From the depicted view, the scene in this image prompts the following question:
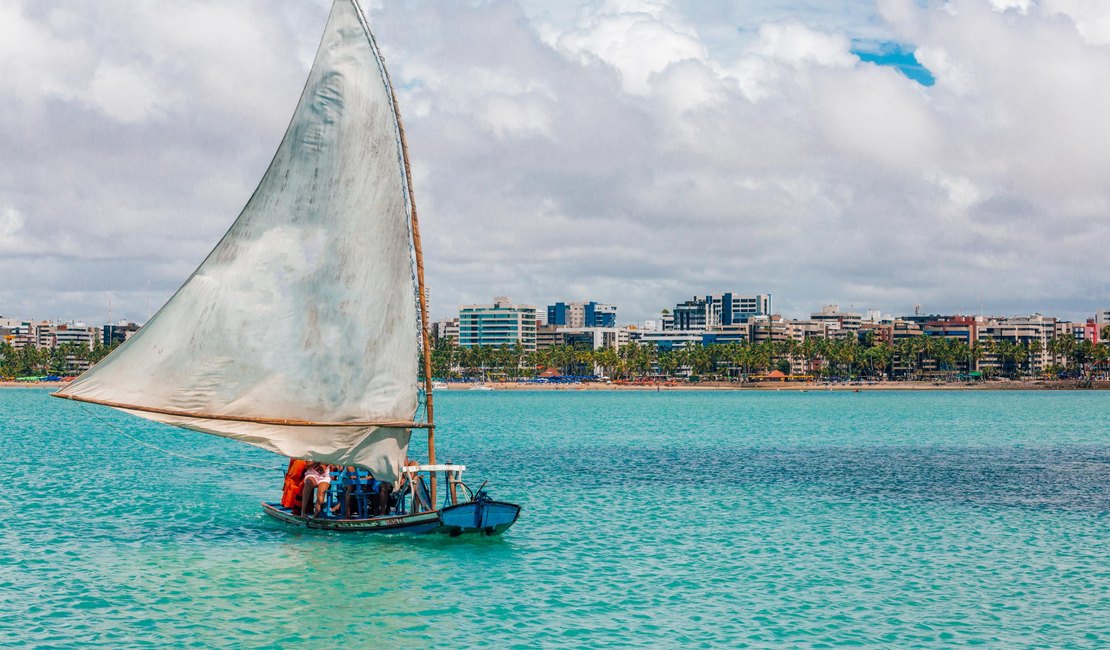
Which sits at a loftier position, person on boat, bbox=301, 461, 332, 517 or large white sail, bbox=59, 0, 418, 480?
large white sail, bbox=59, 0, 418, 480

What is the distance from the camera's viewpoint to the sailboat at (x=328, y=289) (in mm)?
29922

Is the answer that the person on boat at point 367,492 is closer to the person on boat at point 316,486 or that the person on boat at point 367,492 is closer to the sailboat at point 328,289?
the person on boat at point 316,486

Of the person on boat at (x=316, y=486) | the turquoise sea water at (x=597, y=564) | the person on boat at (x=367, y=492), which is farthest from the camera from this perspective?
the person on boat at (x=316, y=486)

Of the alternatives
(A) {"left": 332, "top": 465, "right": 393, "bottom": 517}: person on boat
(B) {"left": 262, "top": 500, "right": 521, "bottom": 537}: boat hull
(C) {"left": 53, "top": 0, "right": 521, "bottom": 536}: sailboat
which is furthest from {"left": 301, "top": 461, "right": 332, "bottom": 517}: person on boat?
(C) {"left": 53, "top": 0, "right": 521, "bottom": 536}: sailboat

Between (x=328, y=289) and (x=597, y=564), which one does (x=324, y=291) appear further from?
(x=597, y=564)

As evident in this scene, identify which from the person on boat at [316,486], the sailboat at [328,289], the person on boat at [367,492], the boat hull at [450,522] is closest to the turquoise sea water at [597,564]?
the boat hull at [450,522]

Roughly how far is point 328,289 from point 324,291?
0.42 feet

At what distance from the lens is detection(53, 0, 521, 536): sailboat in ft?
98.2

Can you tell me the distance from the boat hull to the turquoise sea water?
1.83 feet

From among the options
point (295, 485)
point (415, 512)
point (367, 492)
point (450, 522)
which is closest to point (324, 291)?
point (367, 492)

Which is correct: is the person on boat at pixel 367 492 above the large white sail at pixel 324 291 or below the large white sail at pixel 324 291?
→ below

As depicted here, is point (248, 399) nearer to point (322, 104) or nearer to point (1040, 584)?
point (322, 104)

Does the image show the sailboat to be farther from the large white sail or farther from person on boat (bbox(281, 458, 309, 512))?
person on boat (bbox(281, 458, 309, 512))

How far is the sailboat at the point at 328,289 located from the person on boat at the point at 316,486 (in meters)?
3.39
